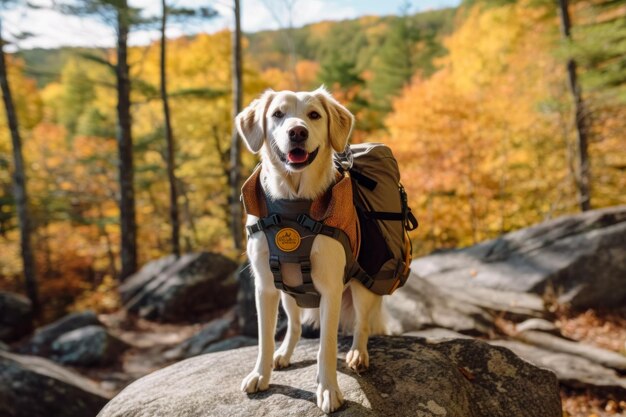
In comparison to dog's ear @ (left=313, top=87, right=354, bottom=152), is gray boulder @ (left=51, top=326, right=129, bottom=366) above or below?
below

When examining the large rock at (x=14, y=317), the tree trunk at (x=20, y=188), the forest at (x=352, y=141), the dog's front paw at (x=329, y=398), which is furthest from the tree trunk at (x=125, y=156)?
the dog's front paw at (x=329, y=398)

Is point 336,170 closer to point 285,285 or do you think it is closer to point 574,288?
point 285,285

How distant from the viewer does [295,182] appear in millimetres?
2557

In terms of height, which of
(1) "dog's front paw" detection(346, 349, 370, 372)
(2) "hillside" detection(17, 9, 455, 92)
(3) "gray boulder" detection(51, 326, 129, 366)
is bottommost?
(3) "gray boulder" detection(51, 326, 129, 366)

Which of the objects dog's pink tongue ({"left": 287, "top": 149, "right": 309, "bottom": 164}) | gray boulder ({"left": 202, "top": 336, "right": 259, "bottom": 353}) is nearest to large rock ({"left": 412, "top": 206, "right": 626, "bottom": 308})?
gray boulder ({"left": 202, "top": 336, "right": 259, "bottom": 353})

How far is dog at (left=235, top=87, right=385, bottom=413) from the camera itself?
2.42 m

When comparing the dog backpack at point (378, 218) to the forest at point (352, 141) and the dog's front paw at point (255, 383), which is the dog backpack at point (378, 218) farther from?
the forest at point (352, 141)

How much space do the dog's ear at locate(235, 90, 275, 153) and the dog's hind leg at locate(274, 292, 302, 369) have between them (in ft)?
3.60

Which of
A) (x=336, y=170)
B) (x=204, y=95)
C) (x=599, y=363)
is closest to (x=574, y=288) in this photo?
(x=599, y=363)

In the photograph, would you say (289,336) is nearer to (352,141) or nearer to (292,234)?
(292,234)

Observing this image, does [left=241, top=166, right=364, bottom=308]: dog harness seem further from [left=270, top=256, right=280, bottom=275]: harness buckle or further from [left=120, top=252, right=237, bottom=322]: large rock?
[left=120, top=252, right=237, bottom=322]: large rock

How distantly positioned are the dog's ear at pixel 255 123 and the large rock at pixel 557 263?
17.1ft

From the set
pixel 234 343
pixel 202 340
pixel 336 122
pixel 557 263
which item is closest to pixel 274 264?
pixel 336 122

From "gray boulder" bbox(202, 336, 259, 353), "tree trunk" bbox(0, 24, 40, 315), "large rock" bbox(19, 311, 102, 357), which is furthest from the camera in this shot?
"tree trunk" bbox(0, 24, 40, 315)
